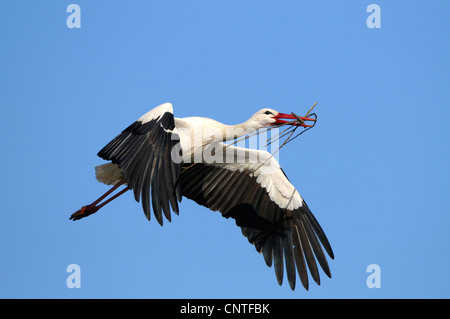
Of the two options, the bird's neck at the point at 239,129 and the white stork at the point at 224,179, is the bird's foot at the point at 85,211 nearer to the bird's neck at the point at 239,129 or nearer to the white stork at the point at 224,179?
the white stork at the point at 224,179

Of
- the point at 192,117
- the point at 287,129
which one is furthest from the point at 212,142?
the point at 287,129

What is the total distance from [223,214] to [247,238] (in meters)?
0.62

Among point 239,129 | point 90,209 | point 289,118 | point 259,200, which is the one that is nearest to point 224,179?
point 259,200

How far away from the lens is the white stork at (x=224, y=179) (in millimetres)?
9164

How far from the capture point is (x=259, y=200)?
11953mm

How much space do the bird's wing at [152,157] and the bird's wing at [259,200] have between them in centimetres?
189

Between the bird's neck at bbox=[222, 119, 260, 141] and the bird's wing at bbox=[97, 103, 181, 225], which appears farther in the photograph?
the bird's neck at bbox=[222, 119, 260, 141]

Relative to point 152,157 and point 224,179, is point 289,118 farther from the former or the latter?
point 152,157

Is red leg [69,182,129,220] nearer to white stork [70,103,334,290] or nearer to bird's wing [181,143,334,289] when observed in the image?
white stork [70,103,334,290]

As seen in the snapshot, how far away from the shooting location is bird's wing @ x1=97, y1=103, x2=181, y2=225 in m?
8.80

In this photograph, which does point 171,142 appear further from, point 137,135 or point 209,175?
point 209,175

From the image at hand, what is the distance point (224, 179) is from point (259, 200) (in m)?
0.74

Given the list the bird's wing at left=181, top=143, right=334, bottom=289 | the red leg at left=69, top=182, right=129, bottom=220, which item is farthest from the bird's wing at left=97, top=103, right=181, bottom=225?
the bird's wing at left=181, top=143, right=334, bottom=289

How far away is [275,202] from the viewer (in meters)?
11.9
